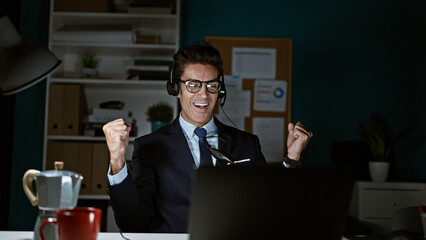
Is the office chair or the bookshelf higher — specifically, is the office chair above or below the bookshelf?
below

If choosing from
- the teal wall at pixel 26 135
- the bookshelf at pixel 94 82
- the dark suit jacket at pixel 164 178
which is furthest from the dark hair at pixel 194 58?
the teal wall at pixel 26 135

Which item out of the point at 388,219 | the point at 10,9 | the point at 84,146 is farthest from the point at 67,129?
the point at 388,219

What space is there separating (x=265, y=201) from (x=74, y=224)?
39cm

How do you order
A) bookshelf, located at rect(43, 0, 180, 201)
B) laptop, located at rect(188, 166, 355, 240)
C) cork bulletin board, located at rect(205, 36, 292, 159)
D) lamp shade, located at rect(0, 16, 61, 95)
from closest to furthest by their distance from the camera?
laptop, located at rect(188, 166, 355, 240) < lamp shade, located at rect(0, 16, 61, 95) < bookshelf, located at rect(43, 0, 180, 201) < cork bulletin board, located at rect(205, 36, 292, 159)

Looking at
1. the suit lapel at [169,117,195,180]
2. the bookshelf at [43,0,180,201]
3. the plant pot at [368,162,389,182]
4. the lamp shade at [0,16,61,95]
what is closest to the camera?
the lamp shade at [0,16,61,95]

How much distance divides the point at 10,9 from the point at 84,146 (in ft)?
3.29

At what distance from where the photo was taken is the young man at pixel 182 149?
5.52 feet

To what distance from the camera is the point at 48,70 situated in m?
1.25

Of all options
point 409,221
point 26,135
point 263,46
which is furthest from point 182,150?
point 26,135

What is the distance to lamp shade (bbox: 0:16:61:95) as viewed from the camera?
1.21 meters

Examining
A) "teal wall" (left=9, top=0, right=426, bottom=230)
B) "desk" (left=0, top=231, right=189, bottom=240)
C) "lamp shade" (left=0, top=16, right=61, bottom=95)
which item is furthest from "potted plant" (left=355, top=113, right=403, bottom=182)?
"lamp shade" (left=0, top=16, right=61, bottom=95)

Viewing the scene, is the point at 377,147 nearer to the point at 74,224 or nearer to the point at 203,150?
the point at 203,150

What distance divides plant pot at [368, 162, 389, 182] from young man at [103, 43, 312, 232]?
1275 millimetres

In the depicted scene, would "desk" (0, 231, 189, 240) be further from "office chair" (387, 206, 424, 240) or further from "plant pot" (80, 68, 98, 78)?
"plant pot" (80, 68, 98, 78)
